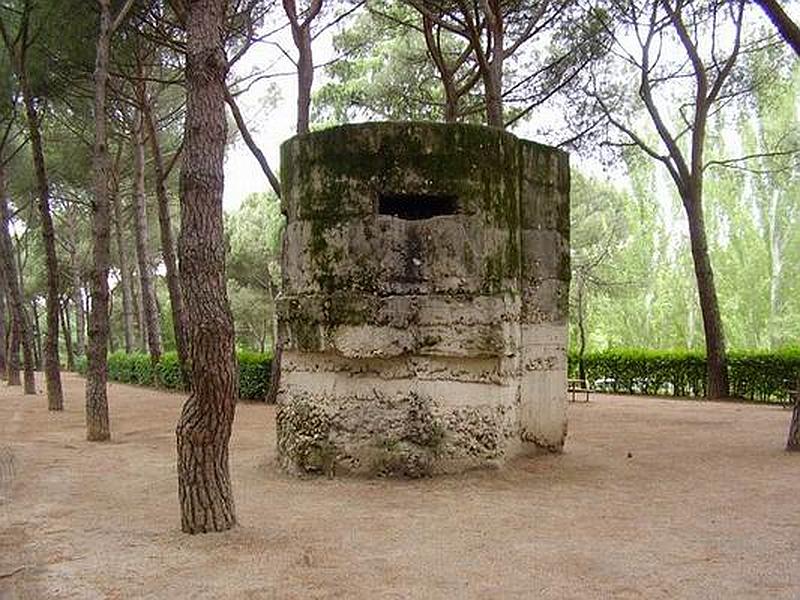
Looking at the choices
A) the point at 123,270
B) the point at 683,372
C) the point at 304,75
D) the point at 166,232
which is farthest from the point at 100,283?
the point at 123,270

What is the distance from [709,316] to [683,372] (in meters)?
1.68

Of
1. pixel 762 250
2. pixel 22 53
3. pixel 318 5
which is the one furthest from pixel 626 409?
pixel 762 250

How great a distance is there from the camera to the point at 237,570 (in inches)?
189

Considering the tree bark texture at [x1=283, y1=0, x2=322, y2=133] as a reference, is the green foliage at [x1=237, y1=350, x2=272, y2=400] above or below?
below

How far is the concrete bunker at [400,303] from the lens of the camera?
766cm

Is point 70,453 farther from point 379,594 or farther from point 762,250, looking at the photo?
point 762,250

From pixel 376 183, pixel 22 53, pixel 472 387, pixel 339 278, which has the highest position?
pixel 22 53

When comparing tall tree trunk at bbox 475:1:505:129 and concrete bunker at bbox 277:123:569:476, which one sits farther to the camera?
tall tree trunk at bbox 475:1:505:129

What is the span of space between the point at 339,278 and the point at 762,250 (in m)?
22.6

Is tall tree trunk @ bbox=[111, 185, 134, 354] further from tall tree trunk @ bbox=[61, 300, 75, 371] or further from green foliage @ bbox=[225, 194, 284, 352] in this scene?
tall tree trunk @ bbox=[61, 300, 75, 371]

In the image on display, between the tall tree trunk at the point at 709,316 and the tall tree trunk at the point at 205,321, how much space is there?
43.3ft

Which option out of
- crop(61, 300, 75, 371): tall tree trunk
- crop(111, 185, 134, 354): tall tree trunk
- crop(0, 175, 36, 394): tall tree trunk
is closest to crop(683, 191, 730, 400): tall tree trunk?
crop(0, 175, 36, 394): tall tree trunk

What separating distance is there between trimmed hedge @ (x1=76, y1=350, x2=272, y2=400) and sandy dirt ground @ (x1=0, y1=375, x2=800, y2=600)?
7166 millimetres

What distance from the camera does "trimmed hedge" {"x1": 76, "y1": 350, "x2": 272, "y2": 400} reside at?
17188mm
